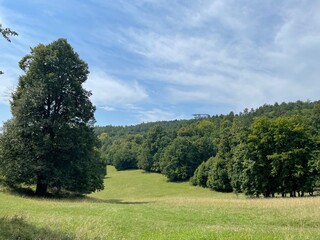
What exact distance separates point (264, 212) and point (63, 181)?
20.6 m

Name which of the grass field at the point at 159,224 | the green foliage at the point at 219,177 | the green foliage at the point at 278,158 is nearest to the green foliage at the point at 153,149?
the green foliage at the point at 219,177

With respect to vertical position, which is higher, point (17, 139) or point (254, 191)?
point (17, 139)

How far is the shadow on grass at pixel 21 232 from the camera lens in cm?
1068

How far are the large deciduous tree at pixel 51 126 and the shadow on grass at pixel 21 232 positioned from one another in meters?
21.8

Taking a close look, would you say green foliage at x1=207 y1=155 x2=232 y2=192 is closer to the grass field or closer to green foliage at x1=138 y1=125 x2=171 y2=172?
green foliage at x1=138 y1=125 x2=171 y2=172

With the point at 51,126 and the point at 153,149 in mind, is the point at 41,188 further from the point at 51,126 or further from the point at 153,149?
the point at 153,149

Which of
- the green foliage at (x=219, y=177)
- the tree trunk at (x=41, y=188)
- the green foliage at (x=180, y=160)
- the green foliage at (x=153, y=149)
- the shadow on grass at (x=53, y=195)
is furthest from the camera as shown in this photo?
the green foliage at (x=153, y=149)

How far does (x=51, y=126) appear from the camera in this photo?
34.3m

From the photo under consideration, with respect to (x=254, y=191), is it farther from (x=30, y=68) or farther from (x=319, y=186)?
(x=30, y=68)

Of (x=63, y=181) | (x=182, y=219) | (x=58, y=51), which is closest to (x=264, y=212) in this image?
(x=182, y=219)

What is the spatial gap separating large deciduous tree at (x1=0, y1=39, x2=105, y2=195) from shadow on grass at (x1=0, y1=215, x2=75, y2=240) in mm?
21793

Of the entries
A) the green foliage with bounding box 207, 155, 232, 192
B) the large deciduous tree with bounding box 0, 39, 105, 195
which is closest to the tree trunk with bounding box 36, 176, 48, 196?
the large deciduous tree with bounding box 0, 39, 105, 195

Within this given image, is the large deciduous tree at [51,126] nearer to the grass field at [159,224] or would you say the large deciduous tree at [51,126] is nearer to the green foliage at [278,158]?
the grass field at [159,224]

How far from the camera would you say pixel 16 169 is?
3275 centimetres
